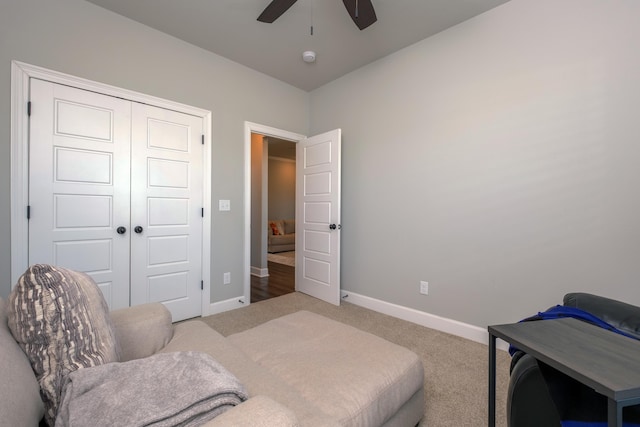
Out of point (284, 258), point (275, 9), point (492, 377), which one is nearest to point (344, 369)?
point (492, 377)

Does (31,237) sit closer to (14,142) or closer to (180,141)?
(14,142)

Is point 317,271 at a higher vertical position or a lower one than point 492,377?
lower

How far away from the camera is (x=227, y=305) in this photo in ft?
10.2

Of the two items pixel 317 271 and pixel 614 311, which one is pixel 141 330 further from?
pixel 317 271

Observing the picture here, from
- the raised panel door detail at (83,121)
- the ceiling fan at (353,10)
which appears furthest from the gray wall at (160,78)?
the ceiling fan at (353,10)

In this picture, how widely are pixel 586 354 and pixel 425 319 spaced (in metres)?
2.12

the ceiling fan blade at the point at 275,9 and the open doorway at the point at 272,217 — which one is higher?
the ceiling fan blade at the point at 275,9

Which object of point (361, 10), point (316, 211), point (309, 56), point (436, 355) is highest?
point (309, 56)

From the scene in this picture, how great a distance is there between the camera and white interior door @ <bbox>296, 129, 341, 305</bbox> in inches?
130

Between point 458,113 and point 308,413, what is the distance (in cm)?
261

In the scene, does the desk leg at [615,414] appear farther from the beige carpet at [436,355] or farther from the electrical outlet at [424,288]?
the electrical outlet at [424,288]

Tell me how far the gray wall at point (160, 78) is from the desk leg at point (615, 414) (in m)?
3.00

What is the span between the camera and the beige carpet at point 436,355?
1568 millimetres

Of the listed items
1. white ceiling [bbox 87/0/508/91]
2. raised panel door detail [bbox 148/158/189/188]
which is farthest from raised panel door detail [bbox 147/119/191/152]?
white ceiling [bbox 87/0/508/91]
